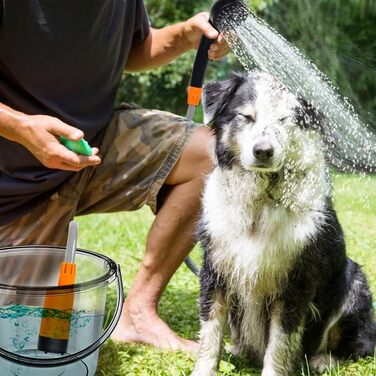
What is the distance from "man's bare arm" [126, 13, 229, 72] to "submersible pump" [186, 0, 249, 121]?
0.15 metres

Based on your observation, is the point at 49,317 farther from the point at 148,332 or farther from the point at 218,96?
the point at 218,96

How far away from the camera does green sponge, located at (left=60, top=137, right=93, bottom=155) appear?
7.79ft

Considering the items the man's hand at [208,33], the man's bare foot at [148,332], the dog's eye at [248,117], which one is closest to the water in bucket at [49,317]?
the man's bare foot at [148,332]

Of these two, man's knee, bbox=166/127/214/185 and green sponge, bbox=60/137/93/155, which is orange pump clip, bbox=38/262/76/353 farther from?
man's knee, bbox=166/127/214/185

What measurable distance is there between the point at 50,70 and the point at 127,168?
1.91 ft

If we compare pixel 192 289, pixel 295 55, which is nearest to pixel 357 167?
pixel 295 55

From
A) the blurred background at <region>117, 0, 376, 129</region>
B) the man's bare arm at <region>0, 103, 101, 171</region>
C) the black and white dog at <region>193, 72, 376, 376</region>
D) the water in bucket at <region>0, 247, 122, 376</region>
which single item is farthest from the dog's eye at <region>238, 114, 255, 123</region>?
the water in bucket at <region>0, 247, 122, 376</region>

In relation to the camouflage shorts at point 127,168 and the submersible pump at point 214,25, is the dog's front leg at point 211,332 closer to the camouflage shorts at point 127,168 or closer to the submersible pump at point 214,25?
the camouflage shorts at point 127,168

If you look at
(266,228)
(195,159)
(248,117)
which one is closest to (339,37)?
(248,117)

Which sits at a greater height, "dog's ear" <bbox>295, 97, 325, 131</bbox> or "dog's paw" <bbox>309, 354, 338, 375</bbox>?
"dog's ear" <bbox>295, 97, 325, 131</bbox>

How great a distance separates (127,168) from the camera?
3.18 meters

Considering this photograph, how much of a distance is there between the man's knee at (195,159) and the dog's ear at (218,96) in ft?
0.87

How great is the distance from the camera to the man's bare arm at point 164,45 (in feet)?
10.7

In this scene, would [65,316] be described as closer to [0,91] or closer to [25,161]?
[25,161]
